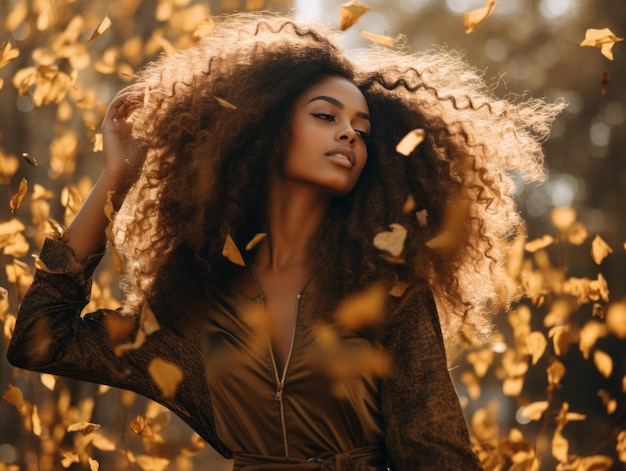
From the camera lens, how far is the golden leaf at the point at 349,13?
208cm

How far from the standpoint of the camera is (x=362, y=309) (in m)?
2.12

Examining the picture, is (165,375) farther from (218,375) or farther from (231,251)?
(231,251)

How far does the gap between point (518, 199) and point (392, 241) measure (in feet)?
28.0

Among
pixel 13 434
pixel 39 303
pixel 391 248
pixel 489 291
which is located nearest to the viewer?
pixel 391 248

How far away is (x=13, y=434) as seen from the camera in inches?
258

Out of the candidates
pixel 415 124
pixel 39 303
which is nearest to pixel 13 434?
pixel 39 303

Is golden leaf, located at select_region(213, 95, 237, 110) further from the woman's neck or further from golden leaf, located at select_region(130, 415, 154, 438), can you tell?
golden leaf, located at select_region(130, 415, 154, 438)

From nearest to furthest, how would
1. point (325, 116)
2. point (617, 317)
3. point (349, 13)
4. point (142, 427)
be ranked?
point (349, 13) → point (325, 116) → point (142, 427) → point (617, 317)

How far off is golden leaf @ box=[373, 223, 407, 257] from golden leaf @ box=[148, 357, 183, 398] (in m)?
0.64

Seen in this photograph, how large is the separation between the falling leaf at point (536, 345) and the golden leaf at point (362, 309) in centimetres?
103

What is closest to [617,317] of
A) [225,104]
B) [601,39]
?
Answer: [601,39]

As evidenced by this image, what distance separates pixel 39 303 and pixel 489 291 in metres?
1.21

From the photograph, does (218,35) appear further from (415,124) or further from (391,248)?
(391,248)

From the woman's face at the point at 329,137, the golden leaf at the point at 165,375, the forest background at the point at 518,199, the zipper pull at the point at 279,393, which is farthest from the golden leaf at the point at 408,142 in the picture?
the golden leaf at the point at 165,375
